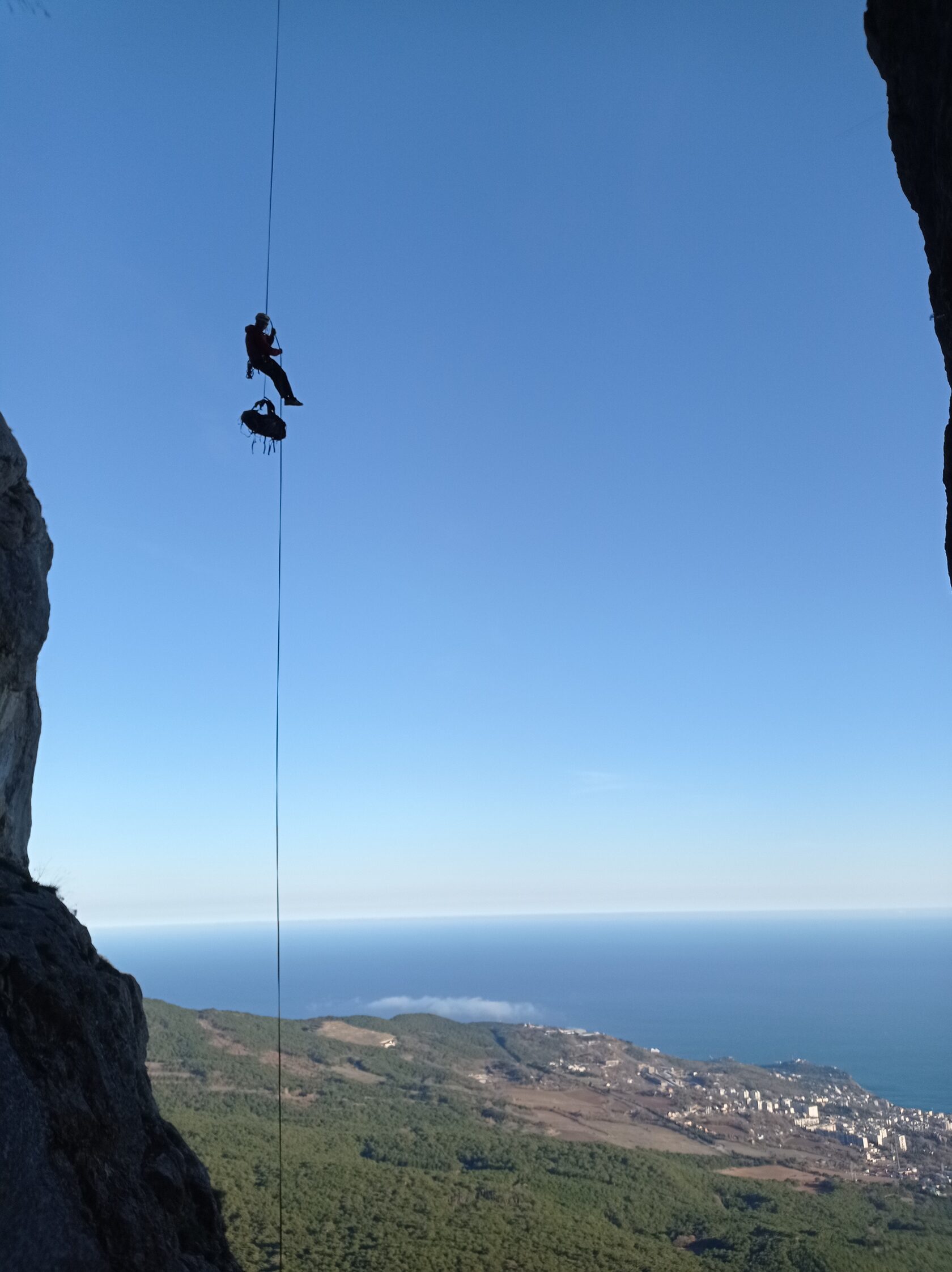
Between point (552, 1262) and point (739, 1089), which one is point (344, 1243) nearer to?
point (552, 1262)

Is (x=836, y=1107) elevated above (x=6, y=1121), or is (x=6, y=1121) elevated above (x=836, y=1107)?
(x=6, y=1121)

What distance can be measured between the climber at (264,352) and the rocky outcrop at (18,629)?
15.9 ft

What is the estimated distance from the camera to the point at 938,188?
22.0 ft

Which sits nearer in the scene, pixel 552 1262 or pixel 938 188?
pixel 938 188

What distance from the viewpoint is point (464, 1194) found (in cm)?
4575

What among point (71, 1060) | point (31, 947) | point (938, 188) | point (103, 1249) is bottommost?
point (103, 1249)

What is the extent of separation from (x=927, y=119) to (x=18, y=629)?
14167mm

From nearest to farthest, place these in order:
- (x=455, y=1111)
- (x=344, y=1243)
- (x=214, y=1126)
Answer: (x=344, y=1243) < (x=214, y=1126) < (x=455, y=1111)

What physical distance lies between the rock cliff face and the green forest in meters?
18.9

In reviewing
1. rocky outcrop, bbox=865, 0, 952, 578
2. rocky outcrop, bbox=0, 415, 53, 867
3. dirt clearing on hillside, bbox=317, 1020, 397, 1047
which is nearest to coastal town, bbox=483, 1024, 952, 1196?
dirt clearing on hillside, bbox=317, 1020, 397, 1047

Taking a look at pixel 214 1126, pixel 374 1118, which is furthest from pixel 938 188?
pixel 374 1118

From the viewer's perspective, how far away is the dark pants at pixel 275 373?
36.9ft

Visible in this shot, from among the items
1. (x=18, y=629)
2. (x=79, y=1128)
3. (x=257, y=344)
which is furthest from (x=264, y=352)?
(x=79, y=1128)

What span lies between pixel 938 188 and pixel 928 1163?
89.2 metres
